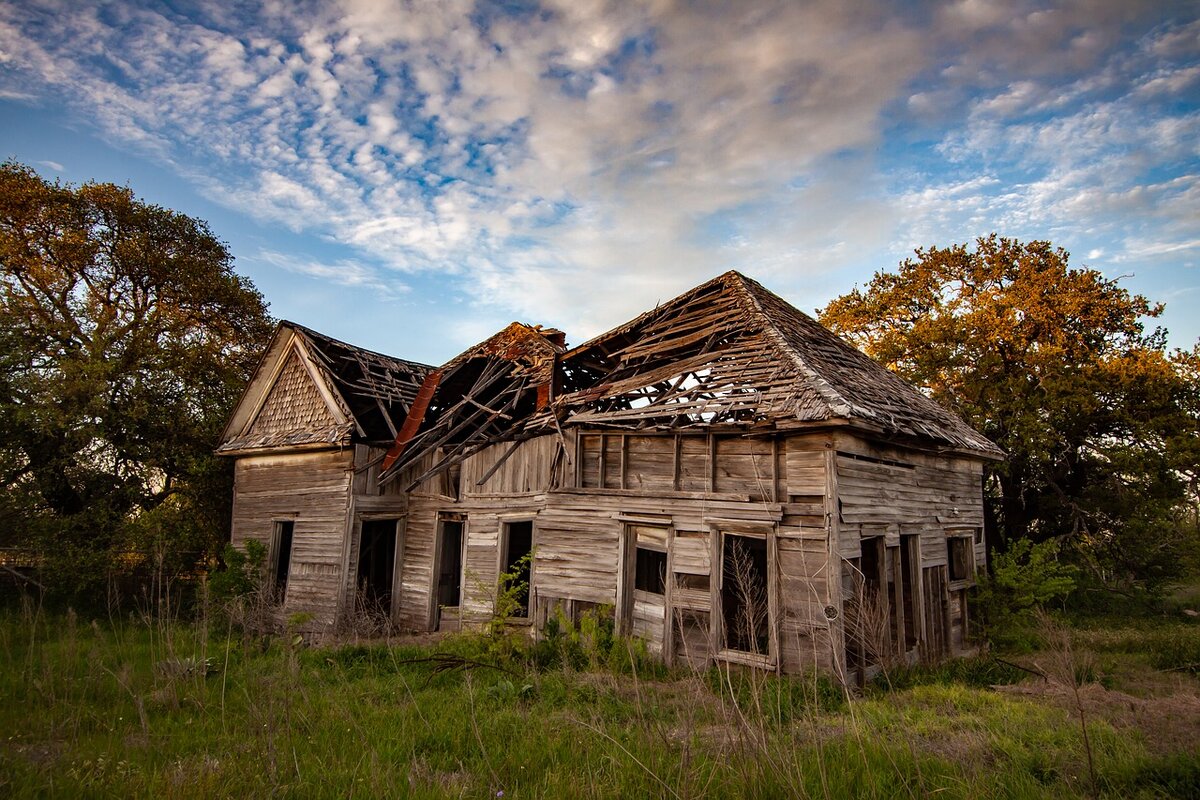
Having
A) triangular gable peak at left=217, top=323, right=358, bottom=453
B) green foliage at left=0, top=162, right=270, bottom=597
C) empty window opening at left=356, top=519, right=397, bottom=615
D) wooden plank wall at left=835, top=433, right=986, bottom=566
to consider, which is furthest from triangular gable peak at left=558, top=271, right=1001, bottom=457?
green foliage at left=0, top=162, right=270, bottom=597

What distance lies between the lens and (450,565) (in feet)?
45.5

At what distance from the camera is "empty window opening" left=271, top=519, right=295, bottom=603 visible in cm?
1469

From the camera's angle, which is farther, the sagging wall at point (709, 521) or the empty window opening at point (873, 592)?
the empty window opening at point (873, 592)

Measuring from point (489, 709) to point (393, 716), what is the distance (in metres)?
0.98

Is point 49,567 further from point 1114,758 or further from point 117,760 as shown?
point 1114,758

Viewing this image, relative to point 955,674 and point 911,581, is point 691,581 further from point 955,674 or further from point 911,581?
point 955,674

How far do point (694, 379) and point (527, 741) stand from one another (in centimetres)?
638

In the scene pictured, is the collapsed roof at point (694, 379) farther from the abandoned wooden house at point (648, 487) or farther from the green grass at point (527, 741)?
the green grass at point (527, 741)

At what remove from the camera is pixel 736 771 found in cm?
421

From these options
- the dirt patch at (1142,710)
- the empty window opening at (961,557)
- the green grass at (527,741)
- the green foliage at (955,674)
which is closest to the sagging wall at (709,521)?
the empty window opening at (961,557)

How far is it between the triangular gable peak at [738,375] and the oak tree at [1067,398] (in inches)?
233

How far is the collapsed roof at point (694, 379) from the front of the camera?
30.3 ft

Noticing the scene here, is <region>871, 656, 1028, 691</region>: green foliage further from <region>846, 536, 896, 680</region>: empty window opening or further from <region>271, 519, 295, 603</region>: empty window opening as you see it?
<region>271, 519, 295, 603</region>: empty window opening

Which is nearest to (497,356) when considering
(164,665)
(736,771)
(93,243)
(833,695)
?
(164,665)
